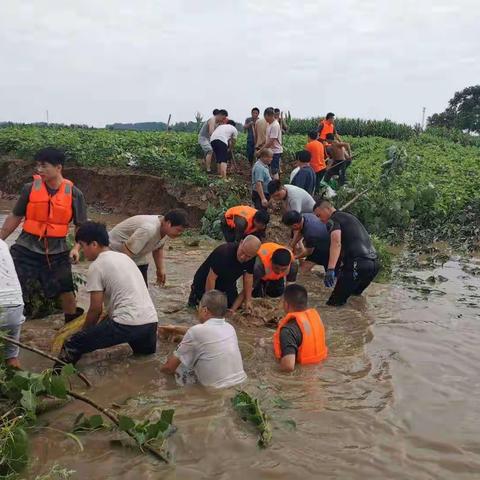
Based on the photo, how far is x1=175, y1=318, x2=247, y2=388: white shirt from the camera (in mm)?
4719

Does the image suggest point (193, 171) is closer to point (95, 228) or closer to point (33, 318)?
point (33, 318)

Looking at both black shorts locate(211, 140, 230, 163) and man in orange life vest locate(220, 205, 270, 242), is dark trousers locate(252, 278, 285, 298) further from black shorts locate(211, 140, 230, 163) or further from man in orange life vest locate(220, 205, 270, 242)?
Result: black shorts locate(211, 140, 230, 163)

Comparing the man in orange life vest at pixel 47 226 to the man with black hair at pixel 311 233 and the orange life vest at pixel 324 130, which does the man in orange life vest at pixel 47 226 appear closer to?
the man with black hair at pixel 311 233

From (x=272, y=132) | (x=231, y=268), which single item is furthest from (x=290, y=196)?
(x=272, y=132)

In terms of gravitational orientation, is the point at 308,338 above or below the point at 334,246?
below

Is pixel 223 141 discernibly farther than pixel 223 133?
Yes

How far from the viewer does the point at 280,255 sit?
638 centimetres

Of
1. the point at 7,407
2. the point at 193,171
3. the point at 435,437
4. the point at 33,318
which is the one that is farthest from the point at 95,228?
the point at 193,171

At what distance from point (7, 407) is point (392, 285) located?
256 inches

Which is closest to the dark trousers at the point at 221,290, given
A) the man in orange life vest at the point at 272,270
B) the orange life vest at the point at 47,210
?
the man in orange life vest at the point at 272,270

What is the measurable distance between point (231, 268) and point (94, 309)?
79.4 inches

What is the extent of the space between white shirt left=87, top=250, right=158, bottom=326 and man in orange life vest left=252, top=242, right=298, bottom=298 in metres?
1.94

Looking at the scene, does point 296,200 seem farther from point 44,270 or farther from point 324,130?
point 324,130

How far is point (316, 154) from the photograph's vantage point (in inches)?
485
